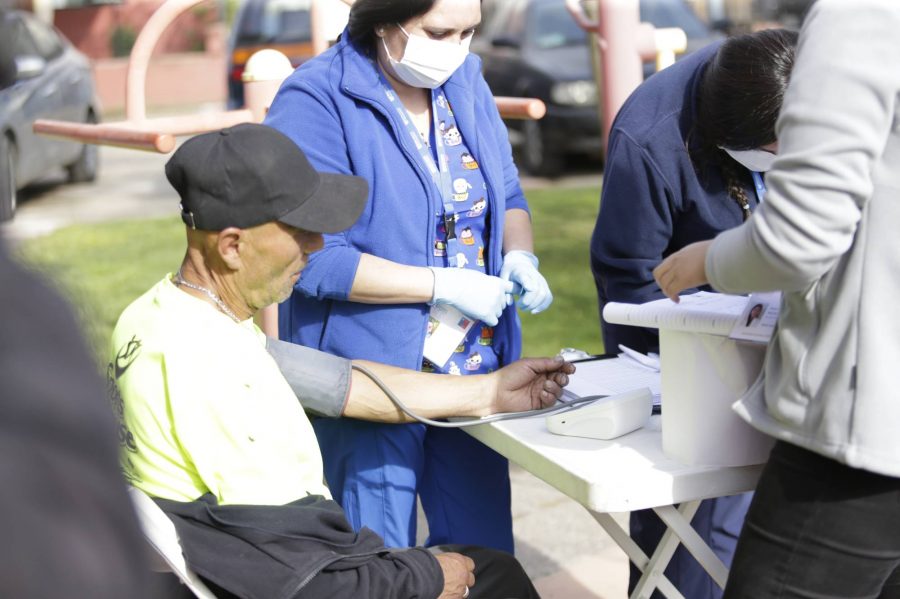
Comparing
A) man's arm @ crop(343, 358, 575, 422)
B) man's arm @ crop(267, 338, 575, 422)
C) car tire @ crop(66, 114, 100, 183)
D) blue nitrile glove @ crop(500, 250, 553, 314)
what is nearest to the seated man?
man's arm @ crop(267, 338, 575, 422)

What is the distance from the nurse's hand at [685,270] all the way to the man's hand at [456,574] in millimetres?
642

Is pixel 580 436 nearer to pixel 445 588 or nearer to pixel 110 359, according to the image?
pixel 445 588

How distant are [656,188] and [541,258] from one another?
16.5 feet

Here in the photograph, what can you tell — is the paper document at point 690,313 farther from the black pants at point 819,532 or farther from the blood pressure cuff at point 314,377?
the blood pressure cuff at point 314,377

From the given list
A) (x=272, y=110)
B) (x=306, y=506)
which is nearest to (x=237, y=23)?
(x=272, y=110)

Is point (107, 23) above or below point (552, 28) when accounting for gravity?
below

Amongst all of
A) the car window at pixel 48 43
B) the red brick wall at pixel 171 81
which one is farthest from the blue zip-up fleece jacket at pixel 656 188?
the red brick wall at pixel 171 81

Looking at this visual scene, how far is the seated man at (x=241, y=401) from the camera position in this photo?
1.75 metres

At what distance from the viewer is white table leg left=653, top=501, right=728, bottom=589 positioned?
184 centimetres

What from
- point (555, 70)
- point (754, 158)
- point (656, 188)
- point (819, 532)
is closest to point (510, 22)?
point (555, 70)

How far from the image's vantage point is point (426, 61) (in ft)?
7.58

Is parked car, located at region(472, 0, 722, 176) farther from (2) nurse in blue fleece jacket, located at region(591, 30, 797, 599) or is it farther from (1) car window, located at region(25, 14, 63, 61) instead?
(2) nurse in blue fleece jacket, located at region(591, 30, 797, 599)

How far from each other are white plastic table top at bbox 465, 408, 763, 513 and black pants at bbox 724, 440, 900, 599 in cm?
21

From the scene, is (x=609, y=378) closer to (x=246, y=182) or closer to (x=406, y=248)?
(x=406, y=248)
